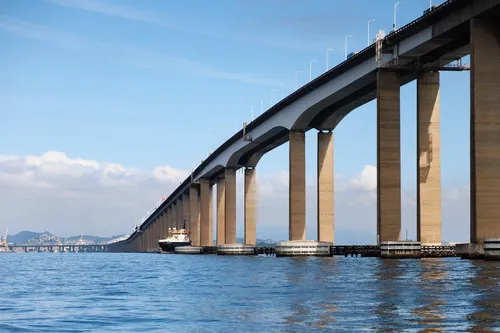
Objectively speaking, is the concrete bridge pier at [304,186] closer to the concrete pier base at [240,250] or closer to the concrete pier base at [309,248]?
the concrete pier base at [309,248]

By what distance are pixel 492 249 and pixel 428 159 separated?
33.8 metres

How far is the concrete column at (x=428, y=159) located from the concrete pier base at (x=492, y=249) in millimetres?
30201

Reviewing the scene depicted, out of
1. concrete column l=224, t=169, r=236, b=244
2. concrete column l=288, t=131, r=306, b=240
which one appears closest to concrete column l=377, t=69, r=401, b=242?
concrete column l=288, t=131, r=306, b=240

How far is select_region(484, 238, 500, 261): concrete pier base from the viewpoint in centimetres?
6600

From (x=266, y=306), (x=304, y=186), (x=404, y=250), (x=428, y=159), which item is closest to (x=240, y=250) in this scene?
(x=304, y=186)

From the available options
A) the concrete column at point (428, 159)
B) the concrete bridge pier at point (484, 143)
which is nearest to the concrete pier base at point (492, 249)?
the concrete bridge pier at point (484, 143)

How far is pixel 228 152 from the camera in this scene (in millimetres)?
168500

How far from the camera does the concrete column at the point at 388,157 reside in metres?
94.2

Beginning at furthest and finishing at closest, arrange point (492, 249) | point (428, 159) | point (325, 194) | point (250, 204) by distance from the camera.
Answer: point (250, 204) → point (325, 194) → point (428, 159) → point (492, 249)

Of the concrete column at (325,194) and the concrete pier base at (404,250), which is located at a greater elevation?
the concrete column at (325,194)

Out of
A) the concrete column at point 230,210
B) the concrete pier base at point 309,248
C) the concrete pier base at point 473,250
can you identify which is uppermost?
the concrete column at point 230,210

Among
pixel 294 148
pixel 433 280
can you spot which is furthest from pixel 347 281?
pixel 294 148

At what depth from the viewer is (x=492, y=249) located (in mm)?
66688

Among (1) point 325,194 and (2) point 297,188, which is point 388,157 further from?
(2) point 297,188
